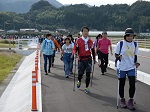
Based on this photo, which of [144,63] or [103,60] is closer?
[103,60]

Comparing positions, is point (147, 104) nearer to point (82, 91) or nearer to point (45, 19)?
point (82, 91)

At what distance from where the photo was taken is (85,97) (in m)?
9.23

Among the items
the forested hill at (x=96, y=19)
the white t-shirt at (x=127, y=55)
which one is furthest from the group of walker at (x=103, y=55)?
the forested hill at (x=96, y=19)

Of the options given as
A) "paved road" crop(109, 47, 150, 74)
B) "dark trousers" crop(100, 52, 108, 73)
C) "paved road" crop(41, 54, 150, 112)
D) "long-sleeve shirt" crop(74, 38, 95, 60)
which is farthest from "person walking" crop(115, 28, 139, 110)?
"paved road" crop(109, 47, 150, 74)

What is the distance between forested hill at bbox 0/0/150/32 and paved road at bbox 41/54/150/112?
3862 inches

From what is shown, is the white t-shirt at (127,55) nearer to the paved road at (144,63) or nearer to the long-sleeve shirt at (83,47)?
the long-sleeve shirt at (83,47)

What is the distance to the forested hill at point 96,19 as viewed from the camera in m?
121

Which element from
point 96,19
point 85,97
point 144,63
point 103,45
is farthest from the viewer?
point 96,19

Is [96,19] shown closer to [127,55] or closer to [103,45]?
[103,45]

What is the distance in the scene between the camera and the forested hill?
12106cm

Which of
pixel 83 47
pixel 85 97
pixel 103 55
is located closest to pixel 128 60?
pixel 85 97

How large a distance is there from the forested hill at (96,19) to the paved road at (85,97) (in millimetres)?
98106

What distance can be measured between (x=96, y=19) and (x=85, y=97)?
430 feet

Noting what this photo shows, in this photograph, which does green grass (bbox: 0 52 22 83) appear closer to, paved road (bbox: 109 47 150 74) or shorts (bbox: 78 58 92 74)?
paved road (bbox: 109 47 150 74)
